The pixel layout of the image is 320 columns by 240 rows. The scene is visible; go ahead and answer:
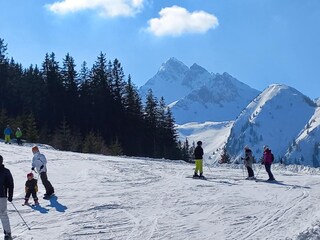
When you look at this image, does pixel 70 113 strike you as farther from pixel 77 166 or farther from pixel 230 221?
pixel 230 221

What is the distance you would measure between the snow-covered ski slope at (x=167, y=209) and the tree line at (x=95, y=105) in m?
48.2

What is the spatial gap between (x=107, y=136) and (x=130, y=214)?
5803 cm

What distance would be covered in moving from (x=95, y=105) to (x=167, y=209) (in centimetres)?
6072

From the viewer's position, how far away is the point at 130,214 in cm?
1570

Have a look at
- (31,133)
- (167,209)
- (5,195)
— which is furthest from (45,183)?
(31,133)

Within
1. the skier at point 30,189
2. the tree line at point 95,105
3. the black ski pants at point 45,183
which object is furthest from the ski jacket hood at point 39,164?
the tree line at point 95,105

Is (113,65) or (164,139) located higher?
(113,65)

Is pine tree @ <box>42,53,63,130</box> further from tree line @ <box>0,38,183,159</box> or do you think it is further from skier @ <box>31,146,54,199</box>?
skier @ <box>31,146,54,199</box>

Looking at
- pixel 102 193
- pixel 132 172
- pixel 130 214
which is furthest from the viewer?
pixel 132 172

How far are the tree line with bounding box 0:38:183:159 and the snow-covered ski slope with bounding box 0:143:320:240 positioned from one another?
4815cm

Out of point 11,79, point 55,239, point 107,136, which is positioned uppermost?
point 11,79

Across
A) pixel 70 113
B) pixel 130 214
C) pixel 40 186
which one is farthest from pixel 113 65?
pixel 130 214

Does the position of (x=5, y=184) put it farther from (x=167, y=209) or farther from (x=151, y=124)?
(x=151, y=124)

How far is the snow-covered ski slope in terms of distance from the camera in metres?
13.4
